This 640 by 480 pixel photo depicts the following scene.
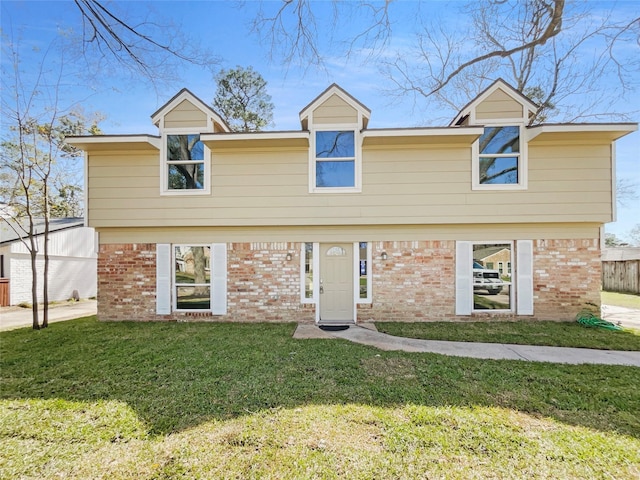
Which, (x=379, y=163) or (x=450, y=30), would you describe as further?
(x=450, y=30)

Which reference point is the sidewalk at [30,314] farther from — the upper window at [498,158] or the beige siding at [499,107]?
the beige siding at [499,107]

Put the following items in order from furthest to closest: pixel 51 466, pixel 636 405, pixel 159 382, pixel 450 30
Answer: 1. pixel 450 30
2. pixel 159 382
3. pixel 636 405
4. pixel 51 466

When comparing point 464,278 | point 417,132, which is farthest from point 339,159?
point 464,278

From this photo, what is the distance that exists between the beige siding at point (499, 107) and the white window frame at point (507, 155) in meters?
0.17

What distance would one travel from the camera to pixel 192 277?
777 centimetres

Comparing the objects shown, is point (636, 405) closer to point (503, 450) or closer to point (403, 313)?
point (503, 450)

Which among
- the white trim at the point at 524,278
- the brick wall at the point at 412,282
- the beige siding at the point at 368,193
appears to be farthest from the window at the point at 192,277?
the white trim at the point at 524,278

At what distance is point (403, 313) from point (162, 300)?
6.24 meters

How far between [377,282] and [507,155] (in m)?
4.49

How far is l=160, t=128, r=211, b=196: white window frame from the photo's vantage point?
746 cm

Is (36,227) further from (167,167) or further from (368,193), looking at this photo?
(368,193)

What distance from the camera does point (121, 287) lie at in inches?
303

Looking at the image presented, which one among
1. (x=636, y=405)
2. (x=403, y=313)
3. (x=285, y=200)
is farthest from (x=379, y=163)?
(x=636, y=405)

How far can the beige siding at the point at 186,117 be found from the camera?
7.52m
